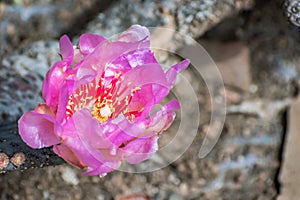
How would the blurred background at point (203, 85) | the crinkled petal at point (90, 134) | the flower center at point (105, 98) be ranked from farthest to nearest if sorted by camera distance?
the blurred background at point (203, 85), the flower center at point (105, 98), the crinkled petal at point (90, 134)

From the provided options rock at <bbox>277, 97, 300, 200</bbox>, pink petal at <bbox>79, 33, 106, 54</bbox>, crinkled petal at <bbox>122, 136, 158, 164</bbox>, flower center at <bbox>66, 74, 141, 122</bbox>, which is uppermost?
pink petal at <bbox>79, 33, 106, 54</bbox>

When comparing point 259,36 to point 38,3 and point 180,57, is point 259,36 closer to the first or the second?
point 180,57

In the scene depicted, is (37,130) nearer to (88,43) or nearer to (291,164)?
(88,43)

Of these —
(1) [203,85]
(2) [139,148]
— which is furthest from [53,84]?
(1) [203,85]

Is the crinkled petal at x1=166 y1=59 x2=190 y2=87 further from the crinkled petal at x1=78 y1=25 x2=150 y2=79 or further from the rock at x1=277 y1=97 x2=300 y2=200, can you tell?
the rock at x1=277 y1=97 x2=300 y2=200

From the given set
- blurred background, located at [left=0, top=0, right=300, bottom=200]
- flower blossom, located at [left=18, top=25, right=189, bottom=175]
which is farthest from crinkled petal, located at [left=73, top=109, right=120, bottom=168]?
blurred background, located at [left=0, top=0, right=300, bottom=200]

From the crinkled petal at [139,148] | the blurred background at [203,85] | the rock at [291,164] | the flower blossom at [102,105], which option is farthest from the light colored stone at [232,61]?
the crinkled petal at [139,148]

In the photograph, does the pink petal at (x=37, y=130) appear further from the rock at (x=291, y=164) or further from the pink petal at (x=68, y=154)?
the rock at (x=291, y=164)

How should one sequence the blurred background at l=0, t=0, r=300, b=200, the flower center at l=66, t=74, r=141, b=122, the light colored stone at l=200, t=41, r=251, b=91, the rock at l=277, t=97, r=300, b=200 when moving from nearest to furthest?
the flower center at l=66, t=74, r=141, b=122
the blurred background at l=0, t=0, r=300, b=200
the rock at l=277, t=97, r=300, b=200
the light colored stone at l=200, t=41, r=251, b=91

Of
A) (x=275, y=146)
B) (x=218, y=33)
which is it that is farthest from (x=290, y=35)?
(x=275, y=146)
